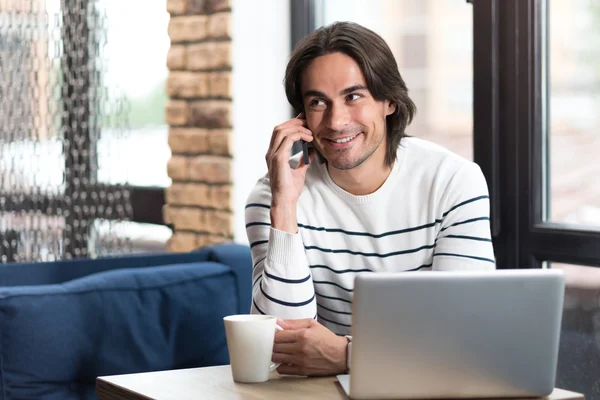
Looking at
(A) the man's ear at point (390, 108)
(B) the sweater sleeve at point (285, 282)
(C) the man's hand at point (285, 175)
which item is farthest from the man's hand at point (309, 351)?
(A) the man's ear at point (390, 108)

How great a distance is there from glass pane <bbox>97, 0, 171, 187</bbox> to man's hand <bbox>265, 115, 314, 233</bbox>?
1.18m

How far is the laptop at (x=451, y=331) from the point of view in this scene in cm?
133

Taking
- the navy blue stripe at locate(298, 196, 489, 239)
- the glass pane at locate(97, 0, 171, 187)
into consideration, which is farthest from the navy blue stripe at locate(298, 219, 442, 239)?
the glass pane at locate(97, 0, 171, 187)

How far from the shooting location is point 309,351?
5.25 ft

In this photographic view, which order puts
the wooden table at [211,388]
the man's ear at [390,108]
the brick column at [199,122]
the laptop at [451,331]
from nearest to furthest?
1. the laptop at [451,331]
2. the wooden table at [211,388]
3. the man's ear at [390,108]
4. the brick column at [199,122]

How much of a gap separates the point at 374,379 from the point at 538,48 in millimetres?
1327

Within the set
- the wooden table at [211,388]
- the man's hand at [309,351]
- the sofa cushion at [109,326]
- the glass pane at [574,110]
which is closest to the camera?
the wooden table at [211,388]

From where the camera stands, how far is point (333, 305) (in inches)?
80.0

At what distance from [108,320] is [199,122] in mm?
1196

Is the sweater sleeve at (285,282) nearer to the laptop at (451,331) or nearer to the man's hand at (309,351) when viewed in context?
the man's hand at (309,351)

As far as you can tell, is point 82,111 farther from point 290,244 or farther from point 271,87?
point 290,244

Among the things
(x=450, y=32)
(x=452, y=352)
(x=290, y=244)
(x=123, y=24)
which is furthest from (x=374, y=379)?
(x=123, y=24)

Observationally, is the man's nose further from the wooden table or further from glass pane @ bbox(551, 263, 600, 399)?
glass pane @ bbox(551, 263, 600, 399)

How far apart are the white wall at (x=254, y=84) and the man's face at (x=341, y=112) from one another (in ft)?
3.41
